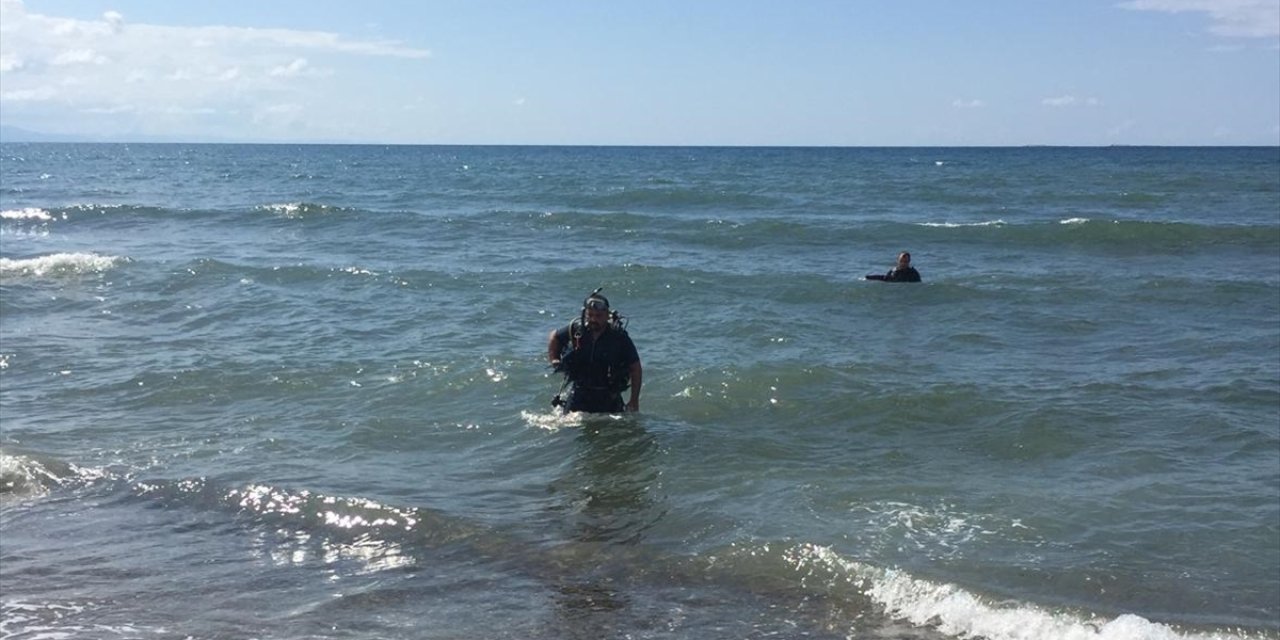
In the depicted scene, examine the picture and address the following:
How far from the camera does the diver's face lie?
34.4ft

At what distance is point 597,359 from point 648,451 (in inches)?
37.4

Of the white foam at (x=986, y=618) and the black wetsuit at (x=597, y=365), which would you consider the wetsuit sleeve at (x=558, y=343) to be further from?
the white foam at (x=986, y=618)

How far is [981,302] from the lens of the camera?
1955cm

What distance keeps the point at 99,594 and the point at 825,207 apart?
33.7 m

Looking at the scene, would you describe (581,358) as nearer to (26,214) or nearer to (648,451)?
(648,451)

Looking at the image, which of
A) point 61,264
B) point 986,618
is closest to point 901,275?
point 986,618

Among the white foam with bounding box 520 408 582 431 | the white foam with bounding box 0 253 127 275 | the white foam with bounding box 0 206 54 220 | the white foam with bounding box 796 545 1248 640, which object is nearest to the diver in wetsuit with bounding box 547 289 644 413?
the white foam with bounding box 520 408 582 431

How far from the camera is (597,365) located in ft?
35.6

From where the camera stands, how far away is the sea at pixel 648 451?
7.20 metres

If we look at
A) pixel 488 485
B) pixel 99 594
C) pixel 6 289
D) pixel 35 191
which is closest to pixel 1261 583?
pixel 488 485

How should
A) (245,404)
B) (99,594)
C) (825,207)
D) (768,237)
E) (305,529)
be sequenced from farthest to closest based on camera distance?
(825,207) < (768,237) < (245,404) < (305,529) < (99,594)

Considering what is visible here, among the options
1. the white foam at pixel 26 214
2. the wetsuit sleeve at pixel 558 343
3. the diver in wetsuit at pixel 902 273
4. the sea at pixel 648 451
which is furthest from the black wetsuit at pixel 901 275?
the white foam at pixel 26 214

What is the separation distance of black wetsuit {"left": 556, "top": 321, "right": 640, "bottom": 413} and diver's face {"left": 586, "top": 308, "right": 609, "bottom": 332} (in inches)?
3.1

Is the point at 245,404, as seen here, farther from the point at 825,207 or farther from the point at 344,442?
the point at 825,207
